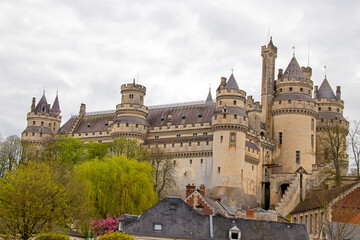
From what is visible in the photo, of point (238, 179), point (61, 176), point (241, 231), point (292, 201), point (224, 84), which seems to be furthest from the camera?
point (224, 84)

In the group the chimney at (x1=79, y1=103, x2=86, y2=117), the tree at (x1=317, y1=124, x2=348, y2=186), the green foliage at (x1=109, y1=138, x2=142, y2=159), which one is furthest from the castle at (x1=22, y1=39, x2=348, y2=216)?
the chimney at (x1=79, y1=103, x2=86, y2=117)

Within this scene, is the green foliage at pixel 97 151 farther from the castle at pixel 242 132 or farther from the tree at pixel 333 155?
the tree at pixel 333 155

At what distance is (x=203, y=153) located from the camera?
8488cm

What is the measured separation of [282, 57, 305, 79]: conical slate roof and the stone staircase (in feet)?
71.5

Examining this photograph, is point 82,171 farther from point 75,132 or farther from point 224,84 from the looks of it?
point 75,132

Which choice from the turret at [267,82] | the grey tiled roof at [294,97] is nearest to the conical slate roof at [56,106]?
the turret at [267,82]

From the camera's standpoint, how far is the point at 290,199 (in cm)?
7506

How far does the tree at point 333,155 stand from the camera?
7269 centimetres

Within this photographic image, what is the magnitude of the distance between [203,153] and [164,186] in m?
6.86

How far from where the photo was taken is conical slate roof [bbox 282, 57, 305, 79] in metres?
93.9

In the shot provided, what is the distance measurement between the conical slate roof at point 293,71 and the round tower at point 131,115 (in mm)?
21700

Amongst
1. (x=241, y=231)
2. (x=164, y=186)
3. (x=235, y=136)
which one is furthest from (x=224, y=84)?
(x=241, y=231)

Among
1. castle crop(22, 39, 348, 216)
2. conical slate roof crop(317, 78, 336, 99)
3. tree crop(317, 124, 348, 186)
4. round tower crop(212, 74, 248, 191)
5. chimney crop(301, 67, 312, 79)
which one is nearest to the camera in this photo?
tree crop(317, 124, 348, 186)

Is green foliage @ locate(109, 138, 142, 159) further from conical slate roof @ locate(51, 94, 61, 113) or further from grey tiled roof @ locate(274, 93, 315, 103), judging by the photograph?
conical slate roof @ locate(51, 94, 61, 113)
